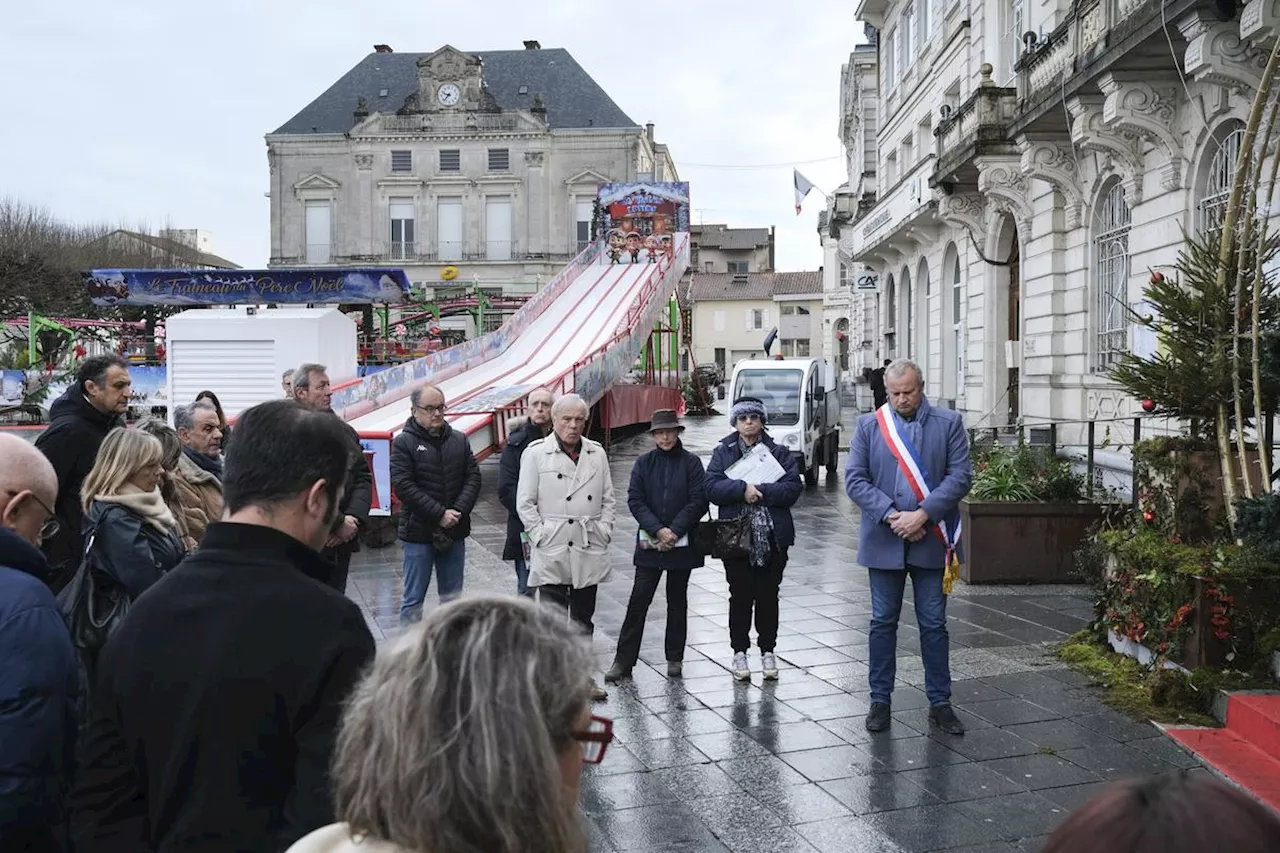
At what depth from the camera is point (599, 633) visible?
8.89m

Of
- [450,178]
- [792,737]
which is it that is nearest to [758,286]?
[450,178]

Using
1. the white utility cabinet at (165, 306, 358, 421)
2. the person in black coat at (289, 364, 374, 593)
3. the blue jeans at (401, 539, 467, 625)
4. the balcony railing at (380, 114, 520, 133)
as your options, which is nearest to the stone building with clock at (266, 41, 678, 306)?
the balcony railing at (380, 114, 520, 133)

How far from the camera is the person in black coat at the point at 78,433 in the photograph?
18.6 ft

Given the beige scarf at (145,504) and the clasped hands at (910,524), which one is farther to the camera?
the clasped hands at (910,524)

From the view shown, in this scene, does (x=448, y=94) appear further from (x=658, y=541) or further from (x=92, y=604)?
(x=92, y=604)

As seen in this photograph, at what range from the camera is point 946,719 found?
6180mm

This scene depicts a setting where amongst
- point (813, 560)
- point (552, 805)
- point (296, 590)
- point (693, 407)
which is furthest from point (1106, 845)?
point (693, 407)

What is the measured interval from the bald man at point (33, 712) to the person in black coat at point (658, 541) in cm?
483

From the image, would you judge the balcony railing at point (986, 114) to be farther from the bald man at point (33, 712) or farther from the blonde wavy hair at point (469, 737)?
the blonde wavy hair at point (469, 737)

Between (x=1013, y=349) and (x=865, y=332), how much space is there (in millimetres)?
21563

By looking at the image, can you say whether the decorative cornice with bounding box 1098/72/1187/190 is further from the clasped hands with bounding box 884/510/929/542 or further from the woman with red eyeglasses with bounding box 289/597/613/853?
the woman with red eyeglasses with bounding box 289/597/613/853

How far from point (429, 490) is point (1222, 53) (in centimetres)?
819

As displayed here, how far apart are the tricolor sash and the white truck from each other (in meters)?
12.1

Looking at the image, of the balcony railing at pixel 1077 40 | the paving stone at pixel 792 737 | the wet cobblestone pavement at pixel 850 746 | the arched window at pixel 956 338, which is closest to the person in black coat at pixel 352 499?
the wet cobblestone pavement at pixel 850 746
